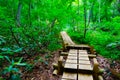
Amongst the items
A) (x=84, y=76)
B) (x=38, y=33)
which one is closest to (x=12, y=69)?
(x=84, y=76)

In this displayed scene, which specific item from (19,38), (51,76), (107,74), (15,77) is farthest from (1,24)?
(107,74)

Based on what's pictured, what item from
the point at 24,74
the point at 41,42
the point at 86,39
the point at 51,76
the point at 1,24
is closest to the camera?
the point at 51,76

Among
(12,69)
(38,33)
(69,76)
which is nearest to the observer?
(69,76)

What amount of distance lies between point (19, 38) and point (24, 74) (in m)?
2.28

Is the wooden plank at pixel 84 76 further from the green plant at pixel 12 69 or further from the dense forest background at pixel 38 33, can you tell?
the dense forest background at pixel 38 33

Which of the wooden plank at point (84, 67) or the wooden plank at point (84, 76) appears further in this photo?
the wooden plank at point (84, 67)

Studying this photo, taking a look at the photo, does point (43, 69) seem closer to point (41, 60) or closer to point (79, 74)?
point (41, 60)

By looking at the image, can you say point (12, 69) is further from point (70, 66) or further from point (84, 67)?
point (84, 67)

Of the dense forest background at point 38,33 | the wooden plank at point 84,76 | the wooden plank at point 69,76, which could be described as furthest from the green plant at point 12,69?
the wooden plank at point 84,76

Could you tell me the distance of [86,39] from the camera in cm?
957

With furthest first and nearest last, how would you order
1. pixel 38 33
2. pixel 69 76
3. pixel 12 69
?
pixel 38 33 → pixel 12 69 → pixel 69 76

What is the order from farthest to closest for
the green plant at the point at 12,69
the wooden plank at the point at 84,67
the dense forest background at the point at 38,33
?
the dense forest background at the point at 38,33 < the wooden plank at the point at 84,67 < the green plant at the point at 12,69

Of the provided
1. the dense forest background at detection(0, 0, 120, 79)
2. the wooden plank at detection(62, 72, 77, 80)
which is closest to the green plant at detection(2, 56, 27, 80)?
the dense forest background at detection(0, 0, 120, 79)

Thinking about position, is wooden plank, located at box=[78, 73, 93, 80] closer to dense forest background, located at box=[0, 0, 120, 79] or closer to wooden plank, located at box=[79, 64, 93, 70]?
wooden plank, located at box=[79, 64, 93, 70]
